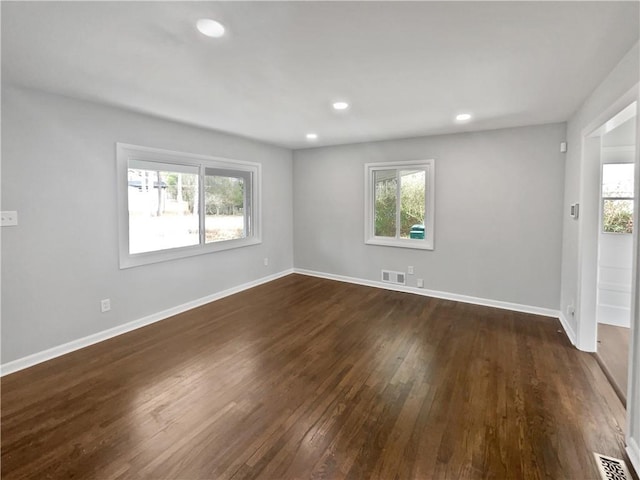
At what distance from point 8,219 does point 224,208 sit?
2.59 metres

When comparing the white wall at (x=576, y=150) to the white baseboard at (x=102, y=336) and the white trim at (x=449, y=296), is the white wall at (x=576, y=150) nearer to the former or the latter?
the white trim at (x=449, y=296)

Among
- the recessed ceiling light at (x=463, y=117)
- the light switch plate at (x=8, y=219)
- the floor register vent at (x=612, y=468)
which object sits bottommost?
the floor register vent at (x=612, y=468)

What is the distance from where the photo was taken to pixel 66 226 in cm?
304

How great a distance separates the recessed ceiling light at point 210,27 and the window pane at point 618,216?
4.74 m

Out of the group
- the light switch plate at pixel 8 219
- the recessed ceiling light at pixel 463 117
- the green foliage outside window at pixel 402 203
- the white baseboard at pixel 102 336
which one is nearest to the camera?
the light switch plate at pixel 8 219

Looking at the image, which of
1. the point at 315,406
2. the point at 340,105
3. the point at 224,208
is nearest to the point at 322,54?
the point at 340,105

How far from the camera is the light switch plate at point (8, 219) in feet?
8.63

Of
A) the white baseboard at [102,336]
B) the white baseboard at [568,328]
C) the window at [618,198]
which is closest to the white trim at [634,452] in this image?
the white baseboard at [568,328]

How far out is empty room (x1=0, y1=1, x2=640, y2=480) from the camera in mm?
1788

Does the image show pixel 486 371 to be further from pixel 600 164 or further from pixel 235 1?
pixel 235 1

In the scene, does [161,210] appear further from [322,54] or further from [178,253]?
[322,54]

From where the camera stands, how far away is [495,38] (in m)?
Answer: 1.92

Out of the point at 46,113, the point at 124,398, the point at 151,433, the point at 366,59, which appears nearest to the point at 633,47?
the point at 366,59

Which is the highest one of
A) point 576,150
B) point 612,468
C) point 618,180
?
point 576,150
